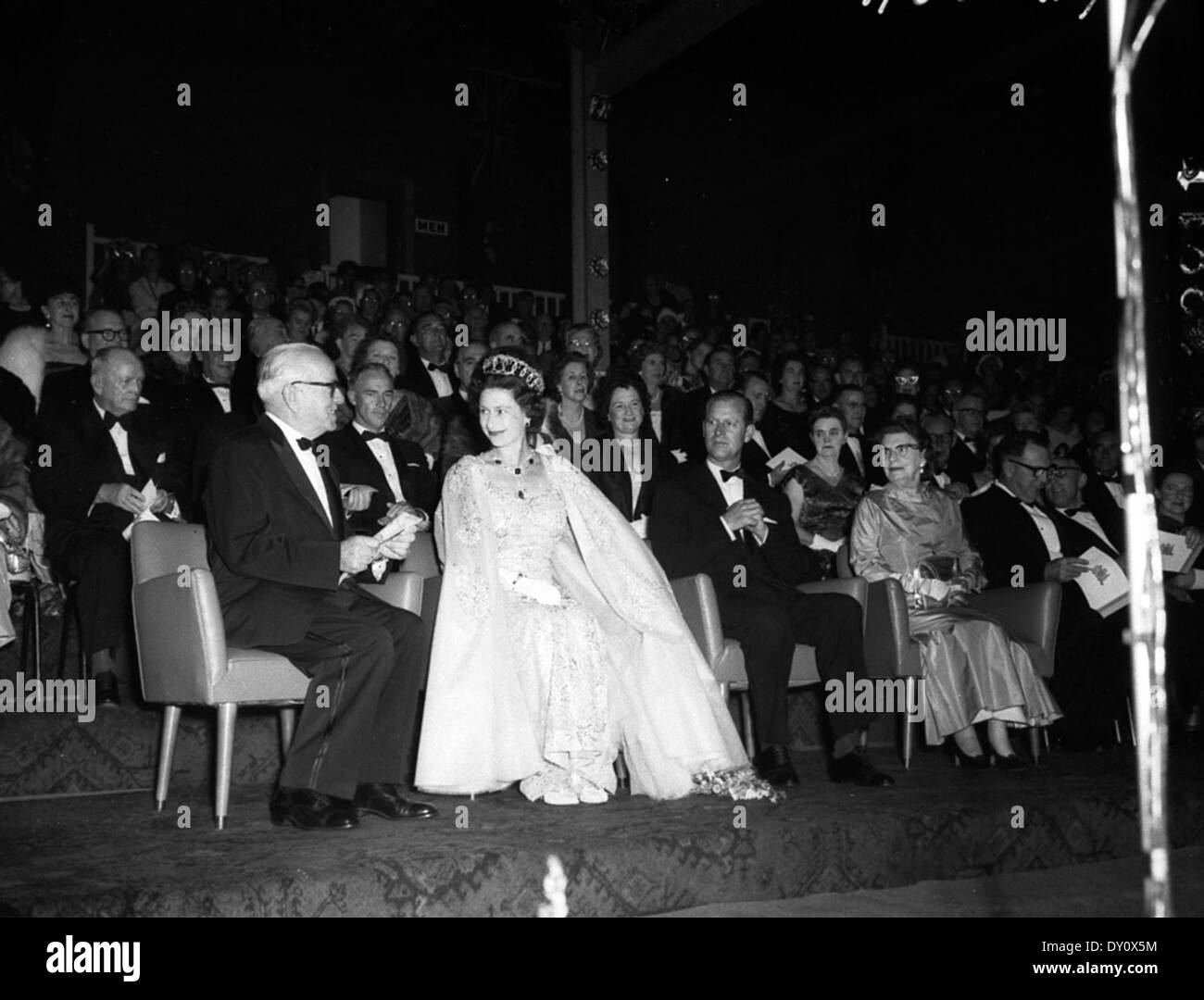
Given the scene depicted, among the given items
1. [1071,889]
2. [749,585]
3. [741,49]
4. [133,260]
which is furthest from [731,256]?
[1071,889]

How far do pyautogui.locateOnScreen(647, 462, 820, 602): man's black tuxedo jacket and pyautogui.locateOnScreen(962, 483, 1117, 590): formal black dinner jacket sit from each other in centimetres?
95

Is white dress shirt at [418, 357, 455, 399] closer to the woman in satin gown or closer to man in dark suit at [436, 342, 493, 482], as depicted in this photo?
man in dark suit at [436, 342, 493, 482]

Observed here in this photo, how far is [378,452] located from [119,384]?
104 cm

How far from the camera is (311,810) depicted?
147 inches

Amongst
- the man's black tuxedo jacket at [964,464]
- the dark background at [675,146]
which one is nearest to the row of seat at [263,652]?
the man's black tuxedo jacket at [964,464]

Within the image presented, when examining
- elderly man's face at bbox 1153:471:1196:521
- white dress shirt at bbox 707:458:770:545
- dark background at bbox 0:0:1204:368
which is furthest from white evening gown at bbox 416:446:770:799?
dark background at bbox 0:0:1204:368

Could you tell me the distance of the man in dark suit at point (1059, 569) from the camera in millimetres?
5715

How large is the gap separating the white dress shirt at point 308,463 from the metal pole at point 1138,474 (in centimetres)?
310

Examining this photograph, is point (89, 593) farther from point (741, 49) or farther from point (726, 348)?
point (741, 49)

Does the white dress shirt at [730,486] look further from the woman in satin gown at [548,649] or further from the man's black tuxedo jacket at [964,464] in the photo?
the man's black tuxedo jacket at [964,464]

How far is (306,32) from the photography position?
1337cm

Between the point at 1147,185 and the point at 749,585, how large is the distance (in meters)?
5.89

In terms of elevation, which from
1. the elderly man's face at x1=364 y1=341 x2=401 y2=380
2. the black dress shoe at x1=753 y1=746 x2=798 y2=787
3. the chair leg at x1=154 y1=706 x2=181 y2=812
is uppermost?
the elderly man's face at x1=364 y1=341 x2=401 y2=380

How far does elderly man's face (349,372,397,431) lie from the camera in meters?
5.57
